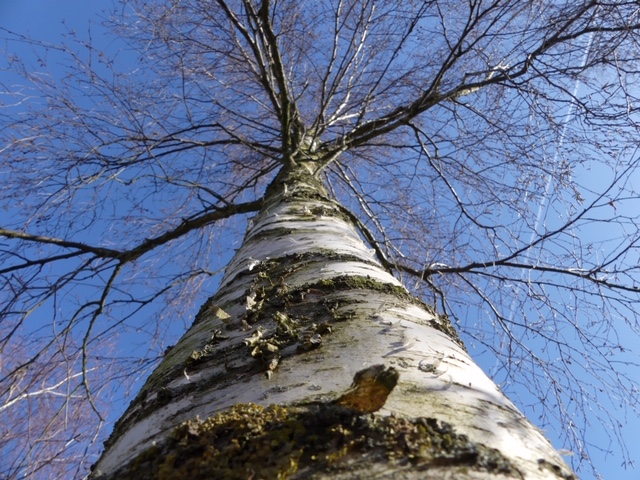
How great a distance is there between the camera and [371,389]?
25.3 inches

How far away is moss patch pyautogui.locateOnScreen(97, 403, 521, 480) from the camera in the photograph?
1.85ft

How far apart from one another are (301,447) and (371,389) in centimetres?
12

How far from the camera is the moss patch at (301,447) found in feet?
1.85

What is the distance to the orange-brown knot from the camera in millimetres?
630

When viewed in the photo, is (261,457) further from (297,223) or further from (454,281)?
(454,281)

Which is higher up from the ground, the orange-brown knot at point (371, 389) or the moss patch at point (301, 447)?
the orange-brown knot at point (371, 389)

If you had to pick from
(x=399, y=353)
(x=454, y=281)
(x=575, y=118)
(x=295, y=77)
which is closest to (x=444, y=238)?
(x=454, y=281)

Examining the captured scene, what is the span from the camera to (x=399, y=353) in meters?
0.87

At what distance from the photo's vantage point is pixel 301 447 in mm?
596

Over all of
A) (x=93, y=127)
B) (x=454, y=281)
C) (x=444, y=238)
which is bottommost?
(x=454, y=281)

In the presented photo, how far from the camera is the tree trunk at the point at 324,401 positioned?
58 centimetres

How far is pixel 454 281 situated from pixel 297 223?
2.62 meters

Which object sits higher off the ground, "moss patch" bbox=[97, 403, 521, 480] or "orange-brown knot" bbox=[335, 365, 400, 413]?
"orange-brown knot" bbox=[335, 365, 400, 413]

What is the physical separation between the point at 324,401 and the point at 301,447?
0.35ft
